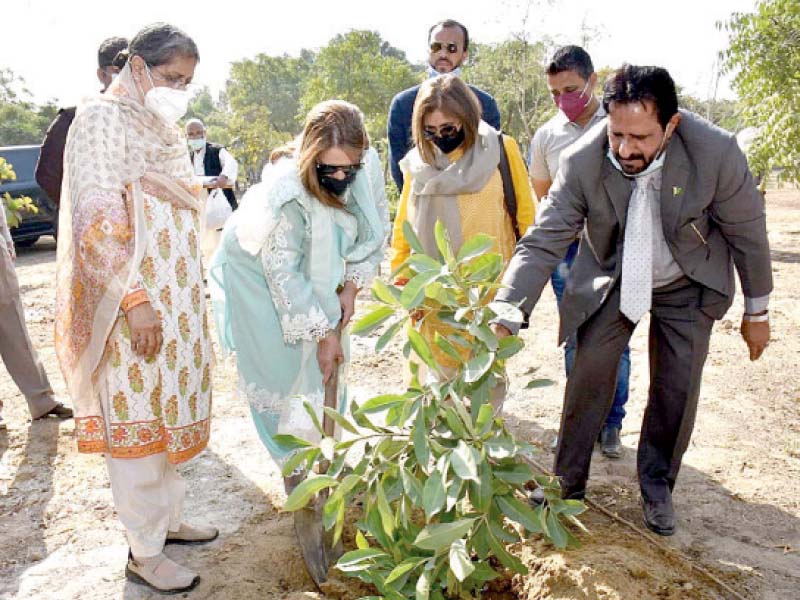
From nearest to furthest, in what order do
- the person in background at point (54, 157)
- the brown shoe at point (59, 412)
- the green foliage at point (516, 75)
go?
the person in background at point (54, 157) < the brown shoe at point (59, 412) < the green foliage at point (516, 75)

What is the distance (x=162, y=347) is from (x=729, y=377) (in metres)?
3.28

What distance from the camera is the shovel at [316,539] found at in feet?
8.09

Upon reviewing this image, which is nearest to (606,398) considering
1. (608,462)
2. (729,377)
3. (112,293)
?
(608,462)

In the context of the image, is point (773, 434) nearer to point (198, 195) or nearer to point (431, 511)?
point (431, 511)

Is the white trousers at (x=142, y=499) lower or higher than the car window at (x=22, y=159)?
lower

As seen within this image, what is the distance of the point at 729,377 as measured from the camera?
4250mm

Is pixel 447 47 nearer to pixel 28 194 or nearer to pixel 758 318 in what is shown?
pixel 758 318

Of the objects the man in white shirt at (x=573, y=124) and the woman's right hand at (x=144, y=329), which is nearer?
the woman's right hand at (x=144, y=329)

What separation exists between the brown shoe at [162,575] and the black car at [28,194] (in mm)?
8950

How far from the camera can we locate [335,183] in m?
2.47

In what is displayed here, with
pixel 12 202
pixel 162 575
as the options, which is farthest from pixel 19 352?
pixel 12 202

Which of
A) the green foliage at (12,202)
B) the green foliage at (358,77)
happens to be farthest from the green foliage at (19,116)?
the green foliage at (12,202)

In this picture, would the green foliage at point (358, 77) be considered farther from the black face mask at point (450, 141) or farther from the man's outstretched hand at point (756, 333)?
the man's outstretched hand at point (756, 333)

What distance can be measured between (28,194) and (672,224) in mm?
10542
